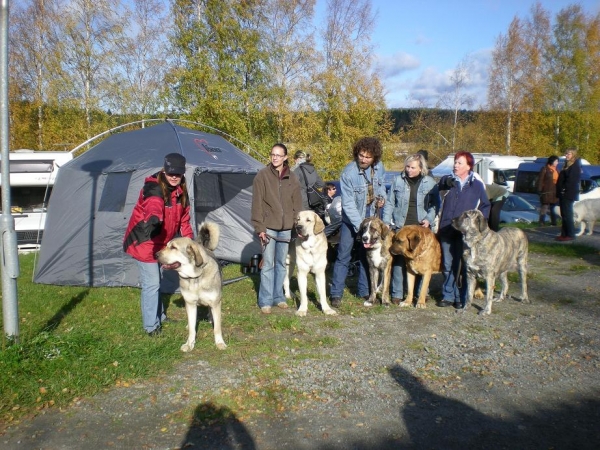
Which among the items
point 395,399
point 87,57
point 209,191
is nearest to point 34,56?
point 87,57

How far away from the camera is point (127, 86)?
2145 cm

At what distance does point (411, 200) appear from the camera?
22.4 ft

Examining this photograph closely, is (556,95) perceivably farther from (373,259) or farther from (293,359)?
(293,359)

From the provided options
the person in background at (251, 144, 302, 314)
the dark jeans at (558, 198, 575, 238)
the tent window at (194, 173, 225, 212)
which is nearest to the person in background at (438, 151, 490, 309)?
the person in background at (251, 144, 302, 314)

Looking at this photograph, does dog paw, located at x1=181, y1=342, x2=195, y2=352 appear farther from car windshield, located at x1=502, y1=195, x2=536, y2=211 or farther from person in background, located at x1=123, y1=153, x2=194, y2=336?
car windshield, located at x1=502, y1=195, x2=536, y2=211

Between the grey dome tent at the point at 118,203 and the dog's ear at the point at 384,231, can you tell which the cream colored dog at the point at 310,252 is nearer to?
the dog's ear at the point at 384,231

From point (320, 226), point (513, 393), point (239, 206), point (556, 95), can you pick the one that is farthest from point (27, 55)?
point (556, 95)

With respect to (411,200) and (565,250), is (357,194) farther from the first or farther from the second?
(565,250)

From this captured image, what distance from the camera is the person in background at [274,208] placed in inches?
254

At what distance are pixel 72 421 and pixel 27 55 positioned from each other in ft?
72.1

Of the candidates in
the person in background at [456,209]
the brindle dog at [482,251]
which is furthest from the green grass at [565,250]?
the person in background at [456,209]

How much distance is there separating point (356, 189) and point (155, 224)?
269cm

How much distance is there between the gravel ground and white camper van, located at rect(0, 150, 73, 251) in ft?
28.6

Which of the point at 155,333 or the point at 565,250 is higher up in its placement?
the point at 565,250
